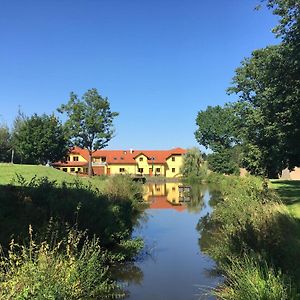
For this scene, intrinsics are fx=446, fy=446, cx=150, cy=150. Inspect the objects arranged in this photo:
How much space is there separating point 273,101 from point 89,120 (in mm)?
45694

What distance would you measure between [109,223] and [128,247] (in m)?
1.10

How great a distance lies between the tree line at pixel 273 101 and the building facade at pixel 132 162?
51.6 m

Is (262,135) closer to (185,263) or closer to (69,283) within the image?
(185,263)

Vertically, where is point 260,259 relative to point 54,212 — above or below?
below

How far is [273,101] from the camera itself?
79.7ft

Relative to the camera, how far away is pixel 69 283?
21.9ft

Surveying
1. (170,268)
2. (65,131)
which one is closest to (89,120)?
(65,131)

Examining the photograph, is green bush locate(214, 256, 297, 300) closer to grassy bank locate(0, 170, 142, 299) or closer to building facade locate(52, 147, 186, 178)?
grassy bank locate(0, 170, 142, 299)

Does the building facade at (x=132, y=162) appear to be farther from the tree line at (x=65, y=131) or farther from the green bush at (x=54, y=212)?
the green bush at (x=54, y=212)

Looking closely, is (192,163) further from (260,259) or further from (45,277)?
(45,277)

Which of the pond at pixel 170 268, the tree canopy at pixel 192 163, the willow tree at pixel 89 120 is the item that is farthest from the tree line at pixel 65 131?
the pond at pixel 170 268

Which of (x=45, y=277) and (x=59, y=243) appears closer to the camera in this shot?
(x=45, y=277)

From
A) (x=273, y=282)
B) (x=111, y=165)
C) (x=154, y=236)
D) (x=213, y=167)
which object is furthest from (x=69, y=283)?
(x=111, y=165)

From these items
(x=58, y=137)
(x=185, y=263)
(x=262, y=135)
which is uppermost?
(x=58, y=137)
